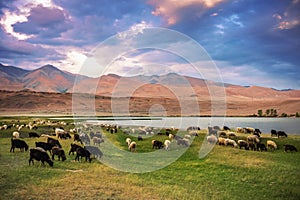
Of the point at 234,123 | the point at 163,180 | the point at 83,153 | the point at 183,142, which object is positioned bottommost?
the point at 163,180

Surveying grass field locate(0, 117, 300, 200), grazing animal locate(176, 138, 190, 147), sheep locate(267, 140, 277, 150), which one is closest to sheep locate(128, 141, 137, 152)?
grass field locate(0, 117, 300, 200)

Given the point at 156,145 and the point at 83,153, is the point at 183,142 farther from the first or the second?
the point at 83,153

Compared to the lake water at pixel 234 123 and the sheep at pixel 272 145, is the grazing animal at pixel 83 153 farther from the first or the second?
the lake water at pixel 234 123

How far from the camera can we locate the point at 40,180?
→ 643 inches

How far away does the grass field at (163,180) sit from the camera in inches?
585

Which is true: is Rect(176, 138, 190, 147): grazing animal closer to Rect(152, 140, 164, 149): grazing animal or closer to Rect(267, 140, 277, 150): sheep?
Rect(152, 140, 164, 149): grazing animal

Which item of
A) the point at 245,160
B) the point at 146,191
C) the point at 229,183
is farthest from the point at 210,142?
the point at 146,191

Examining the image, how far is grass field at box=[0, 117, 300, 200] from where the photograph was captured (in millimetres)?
14859

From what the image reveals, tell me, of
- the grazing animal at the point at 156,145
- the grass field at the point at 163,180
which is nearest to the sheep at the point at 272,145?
the grass field at the point at 163,180

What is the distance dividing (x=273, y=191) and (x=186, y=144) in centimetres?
1442

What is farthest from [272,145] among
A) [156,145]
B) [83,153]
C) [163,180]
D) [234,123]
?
[234,123]

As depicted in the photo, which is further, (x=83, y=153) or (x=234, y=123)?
(x=234, y=123)

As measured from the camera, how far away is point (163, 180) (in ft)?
58.0

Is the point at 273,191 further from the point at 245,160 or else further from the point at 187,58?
the point at 187,58
